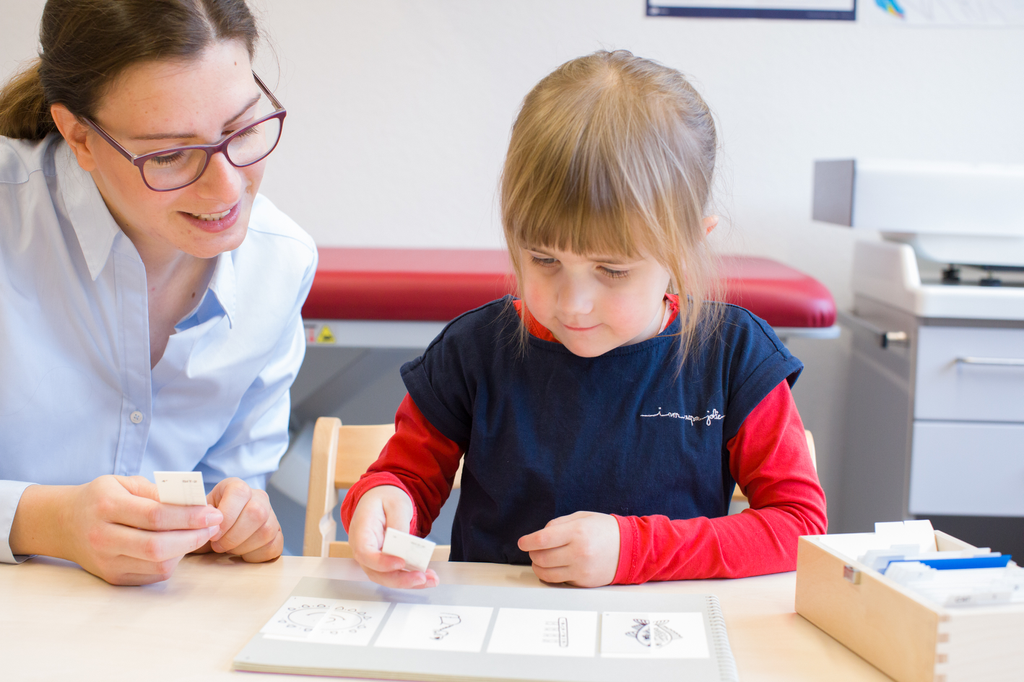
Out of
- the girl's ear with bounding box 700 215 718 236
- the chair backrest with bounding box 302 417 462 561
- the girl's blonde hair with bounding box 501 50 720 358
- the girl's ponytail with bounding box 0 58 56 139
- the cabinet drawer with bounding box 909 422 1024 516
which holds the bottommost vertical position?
the cabinet drawer with bounding box 909 422 1024 516

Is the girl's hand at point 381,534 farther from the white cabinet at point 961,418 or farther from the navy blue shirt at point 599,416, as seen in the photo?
the white cabinet at point 961,418

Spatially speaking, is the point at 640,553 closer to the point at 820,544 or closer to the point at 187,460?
the point at 820,544

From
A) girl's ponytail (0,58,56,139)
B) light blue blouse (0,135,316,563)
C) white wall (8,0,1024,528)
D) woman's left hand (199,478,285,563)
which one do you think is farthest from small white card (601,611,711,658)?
white wall (8,0,1024,528)

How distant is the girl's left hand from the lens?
2.20 ft

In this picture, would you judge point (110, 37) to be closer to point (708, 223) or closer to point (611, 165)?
point (611, 165)

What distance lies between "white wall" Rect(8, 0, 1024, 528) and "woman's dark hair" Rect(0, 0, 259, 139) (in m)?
1.20

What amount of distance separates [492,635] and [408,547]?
0.09 metres

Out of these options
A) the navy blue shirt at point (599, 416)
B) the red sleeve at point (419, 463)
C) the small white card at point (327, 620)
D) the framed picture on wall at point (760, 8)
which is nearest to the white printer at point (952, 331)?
the framed picture on wall at point (760, 8)

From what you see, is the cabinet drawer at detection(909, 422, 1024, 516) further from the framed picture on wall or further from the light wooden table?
the framed picture on wall

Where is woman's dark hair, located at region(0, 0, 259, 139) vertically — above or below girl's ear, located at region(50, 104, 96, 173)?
above

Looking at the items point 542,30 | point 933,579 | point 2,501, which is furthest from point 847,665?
point 542,30

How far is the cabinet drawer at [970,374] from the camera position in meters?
1.46

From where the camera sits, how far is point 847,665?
1.84ft

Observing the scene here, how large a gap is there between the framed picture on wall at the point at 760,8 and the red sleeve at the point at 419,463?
1.48m
